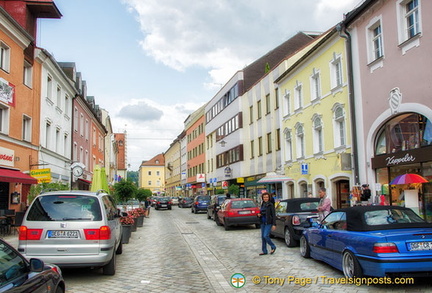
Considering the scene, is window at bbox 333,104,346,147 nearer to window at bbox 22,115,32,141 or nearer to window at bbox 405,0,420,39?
window at bbox 405,0,420,39

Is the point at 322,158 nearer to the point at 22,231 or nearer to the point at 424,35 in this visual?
the point at 424,35

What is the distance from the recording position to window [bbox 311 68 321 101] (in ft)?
70.6

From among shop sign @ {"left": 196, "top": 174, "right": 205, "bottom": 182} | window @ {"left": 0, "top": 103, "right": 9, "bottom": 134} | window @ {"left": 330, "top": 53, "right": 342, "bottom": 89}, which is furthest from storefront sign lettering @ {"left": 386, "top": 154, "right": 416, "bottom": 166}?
shop sign @ {"left": 196, "top": 174, "right": 205, "bottom": 182}

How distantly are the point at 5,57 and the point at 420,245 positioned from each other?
1784cm

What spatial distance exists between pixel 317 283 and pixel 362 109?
11.2 metres

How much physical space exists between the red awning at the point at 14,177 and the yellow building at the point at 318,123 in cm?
1363

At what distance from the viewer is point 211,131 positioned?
50.7 m

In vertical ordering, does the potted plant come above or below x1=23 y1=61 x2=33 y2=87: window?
below

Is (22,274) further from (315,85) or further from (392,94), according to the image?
(315,85)

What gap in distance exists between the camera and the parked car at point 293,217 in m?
11.6

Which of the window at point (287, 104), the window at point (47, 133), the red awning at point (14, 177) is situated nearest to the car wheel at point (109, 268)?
the red awning at point (14, 177)

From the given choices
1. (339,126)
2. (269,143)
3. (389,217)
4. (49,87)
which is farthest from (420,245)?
(269,143)

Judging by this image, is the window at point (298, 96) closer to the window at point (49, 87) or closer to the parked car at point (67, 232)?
the window at point (49, 87)

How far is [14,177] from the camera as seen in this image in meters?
16.1
